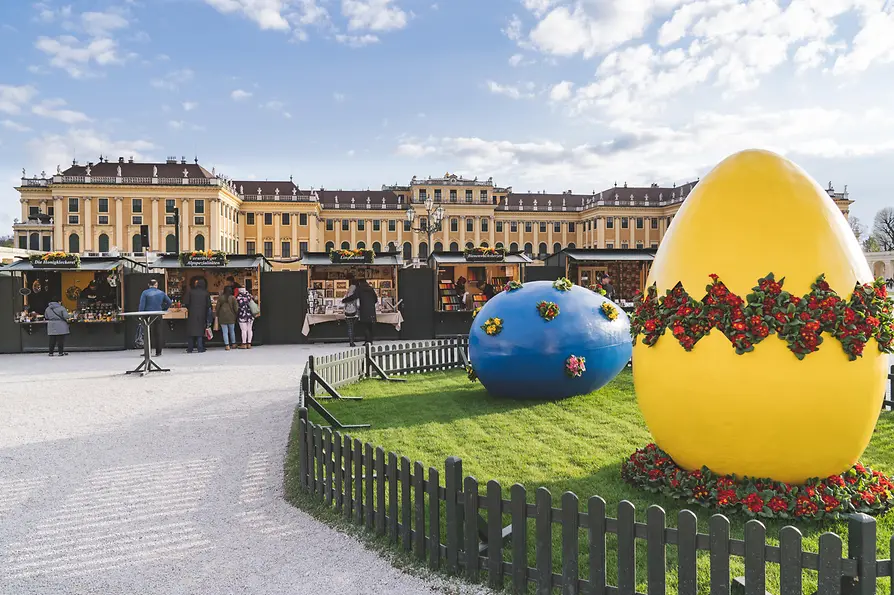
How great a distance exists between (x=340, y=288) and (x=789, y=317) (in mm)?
17852

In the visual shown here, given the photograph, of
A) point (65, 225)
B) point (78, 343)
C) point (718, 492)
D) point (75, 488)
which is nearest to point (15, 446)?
Answer: point (75, 488)

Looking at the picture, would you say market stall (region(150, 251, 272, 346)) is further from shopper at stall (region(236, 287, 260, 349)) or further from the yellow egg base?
the yellow egg base

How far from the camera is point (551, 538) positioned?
3832 millimetres

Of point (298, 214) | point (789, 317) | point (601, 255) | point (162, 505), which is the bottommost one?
point (162, 505)

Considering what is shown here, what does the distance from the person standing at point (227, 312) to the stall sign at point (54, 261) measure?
16.2 feet

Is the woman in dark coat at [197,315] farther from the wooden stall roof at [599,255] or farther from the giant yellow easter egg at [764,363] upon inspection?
the giant yellow easter egg at [764,363]

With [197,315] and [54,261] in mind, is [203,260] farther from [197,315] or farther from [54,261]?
[54,261]

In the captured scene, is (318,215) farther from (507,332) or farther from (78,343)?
(507,332)

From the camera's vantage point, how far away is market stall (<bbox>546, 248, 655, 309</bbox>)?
21.4 m

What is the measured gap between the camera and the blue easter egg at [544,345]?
8.90m

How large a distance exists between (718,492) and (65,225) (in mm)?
90880

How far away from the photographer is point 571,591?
370 centimetres

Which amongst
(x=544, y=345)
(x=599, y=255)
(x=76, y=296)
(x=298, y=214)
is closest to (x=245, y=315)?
(x=76, y=296)

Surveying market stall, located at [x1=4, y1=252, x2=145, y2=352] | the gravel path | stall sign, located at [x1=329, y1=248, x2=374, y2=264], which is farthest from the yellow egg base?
market stall, located at [x1=4, y1=252, x2=145, y2=352]
